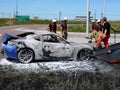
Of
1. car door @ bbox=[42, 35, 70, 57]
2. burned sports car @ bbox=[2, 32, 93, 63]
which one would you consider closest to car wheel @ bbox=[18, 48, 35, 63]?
burned sports car @ bbox=[2, 32, 93, 63]

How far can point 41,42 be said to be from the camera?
14008 mm

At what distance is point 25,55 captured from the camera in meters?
13.7

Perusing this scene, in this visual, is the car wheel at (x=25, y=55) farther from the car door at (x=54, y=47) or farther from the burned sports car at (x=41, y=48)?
the car door at (x=54, y=47)

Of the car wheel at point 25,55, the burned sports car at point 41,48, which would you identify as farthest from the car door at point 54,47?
the car wheel at point 25,55

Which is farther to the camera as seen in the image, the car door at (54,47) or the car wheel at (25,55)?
the car door at (54,47)

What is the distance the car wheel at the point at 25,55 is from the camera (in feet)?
44.7

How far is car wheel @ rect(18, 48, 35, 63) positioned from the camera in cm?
1362

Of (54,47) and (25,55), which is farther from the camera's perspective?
(54,47)

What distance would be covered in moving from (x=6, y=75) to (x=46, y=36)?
812cm

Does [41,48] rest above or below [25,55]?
above

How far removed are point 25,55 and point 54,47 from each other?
1.18 metres

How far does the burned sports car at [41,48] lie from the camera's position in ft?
44.8

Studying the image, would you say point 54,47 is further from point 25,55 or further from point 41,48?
point 25,55

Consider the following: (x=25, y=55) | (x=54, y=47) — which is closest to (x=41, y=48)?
(x=54, y=47)
